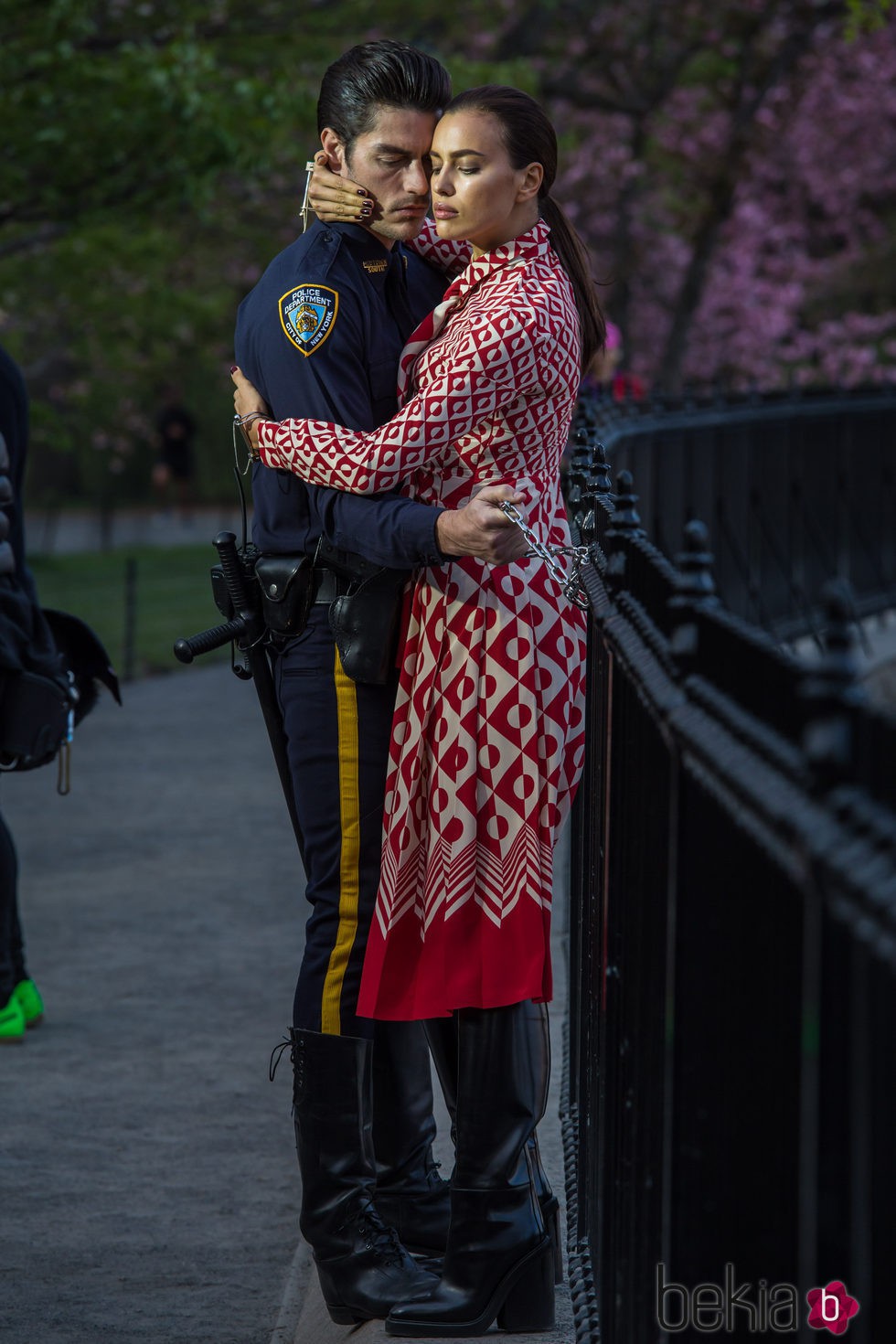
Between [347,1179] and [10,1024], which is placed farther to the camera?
[10,1024]

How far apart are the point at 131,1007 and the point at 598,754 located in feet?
9.49

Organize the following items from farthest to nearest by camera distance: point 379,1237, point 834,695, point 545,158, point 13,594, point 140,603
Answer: point 140,603 → point 13,594 → point 379,1237 → point 545,158 → point 834,695

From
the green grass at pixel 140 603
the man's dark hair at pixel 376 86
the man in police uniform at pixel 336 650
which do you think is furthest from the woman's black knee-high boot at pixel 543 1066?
the green grass at pixel 140 603

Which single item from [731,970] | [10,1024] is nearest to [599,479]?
[731,970]

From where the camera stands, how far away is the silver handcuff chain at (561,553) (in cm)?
308

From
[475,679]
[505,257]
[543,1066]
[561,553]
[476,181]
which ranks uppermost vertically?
[476,181]

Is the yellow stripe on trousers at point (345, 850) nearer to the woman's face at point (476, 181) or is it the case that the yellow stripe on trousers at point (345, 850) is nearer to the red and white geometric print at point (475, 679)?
the red and white geometric print at point (475, 679)

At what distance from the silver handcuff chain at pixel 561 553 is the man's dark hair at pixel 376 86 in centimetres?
73

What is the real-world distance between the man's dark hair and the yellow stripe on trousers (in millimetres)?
899

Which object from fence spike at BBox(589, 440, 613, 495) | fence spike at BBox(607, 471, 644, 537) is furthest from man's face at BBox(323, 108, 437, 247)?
fence spike at BBox(607, 471, 644, 537)

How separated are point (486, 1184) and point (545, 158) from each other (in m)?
1.64

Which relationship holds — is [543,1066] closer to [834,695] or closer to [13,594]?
[834,695]

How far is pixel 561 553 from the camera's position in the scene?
131 inches

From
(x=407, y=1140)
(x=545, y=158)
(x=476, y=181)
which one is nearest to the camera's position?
(x=476, y=181)
